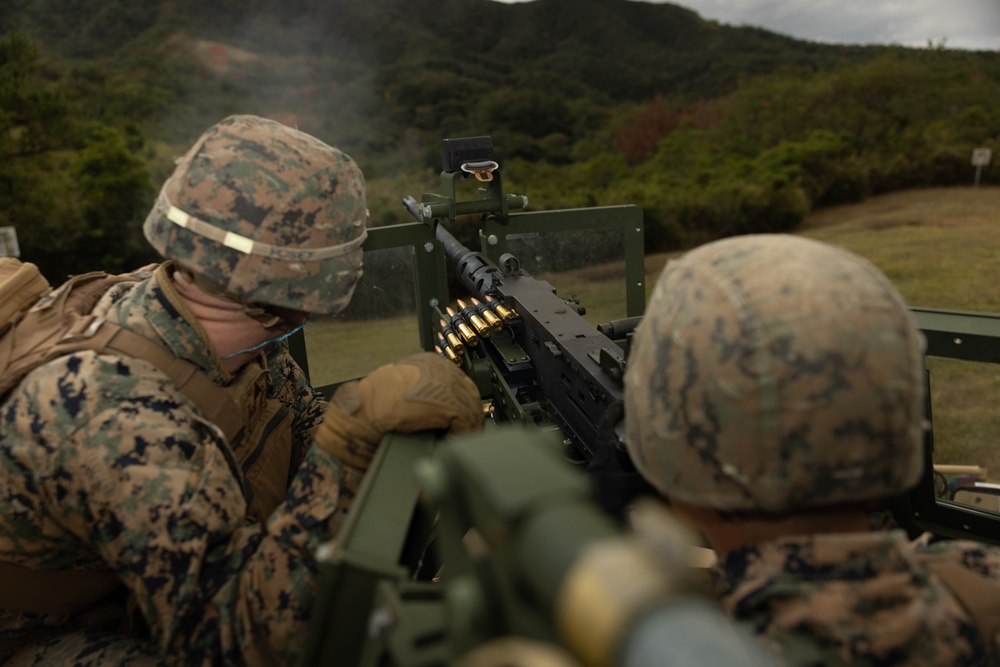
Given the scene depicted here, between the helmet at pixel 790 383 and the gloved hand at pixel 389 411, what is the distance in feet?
2.53

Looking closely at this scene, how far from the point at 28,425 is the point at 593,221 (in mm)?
3442

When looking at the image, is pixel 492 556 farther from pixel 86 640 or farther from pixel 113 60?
pixel 113 60

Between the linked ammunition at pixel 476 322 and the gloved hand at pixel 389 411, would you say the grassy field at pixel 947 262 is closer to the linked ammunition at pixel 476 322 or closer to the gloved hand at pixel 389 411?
the linked ammunition at pixel 476 322

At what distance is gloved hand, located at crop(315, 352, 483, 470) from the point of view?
1963 mm

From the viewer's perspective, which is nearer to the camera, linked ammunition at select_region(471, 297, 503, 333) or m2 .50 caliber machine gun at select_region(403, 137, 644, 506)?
m2 .50 caliber machine gun at select_region(403, 137, 644, 506)

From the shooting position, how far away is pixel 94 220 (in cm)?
1516

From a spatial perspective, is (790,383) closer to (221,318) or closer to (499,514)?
(499,514)

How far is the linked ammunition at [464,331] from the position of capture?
363 centimetres

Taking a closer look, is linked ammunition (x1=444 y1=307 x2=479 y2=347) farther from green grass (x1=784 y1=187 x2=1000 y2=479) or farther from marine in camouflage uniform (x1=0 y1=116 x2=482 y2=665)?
green grass (x1=784 y1=187 x2=1000 y2=479)

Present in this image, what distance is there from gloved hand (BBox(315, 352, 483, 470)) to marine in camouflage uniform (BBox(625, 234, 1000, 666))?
2.53ft

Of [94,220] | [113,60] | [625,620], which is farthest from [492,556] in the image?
[113,60]

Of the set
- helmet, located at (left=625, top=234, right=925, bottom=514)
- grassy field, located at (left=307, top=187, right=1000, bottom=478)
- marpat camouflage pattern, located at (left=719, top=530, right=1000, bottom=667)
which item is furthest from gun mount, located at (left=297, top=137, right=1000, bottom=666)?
marpat camouflage pattern, located at (left=719, top=530, right=1000, bottom=667)

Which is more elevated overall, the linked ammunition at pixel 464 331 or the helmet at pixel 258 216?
the helmet at pixel 258 216

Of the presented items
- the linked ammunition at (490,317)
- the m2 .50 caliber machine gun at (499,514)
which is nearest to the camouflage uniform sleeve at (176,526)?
the m2 .50 caliber machine gun at (499,514)
